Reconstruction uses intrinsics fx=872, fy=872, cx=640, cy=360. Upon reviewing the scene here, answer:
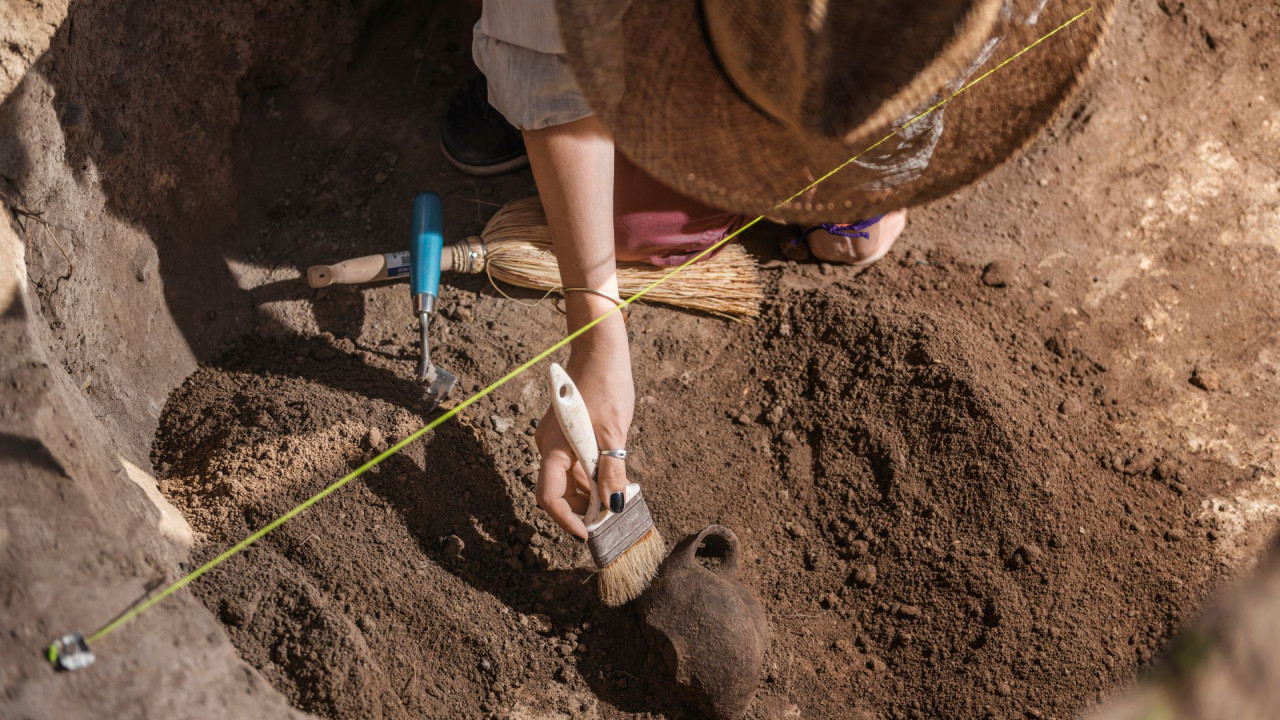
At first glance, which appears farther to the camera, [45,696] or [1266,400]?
[1266,400]

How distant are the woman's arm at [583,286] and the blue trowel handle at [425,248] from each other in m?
0.35

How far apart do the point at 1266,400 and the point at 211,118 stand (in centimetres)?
254

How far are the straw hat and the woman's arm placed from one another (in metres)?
0.41

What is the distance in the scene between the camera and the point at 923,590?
171 cm

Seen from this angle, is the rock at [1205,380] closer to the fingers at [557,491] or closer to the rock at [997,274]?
the rock at [997,274]

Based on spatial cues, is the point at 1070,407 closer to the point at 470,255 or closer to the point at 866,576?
the point at 866,576

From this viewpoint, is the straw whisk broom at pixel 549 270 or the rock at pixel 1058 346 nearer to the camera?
the rock at pixel 1058 346

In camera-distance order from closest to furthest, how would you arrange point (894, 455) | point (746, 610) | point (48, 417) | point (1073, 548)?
point (48, 417) < point (746, 610) < point (1073, 548) < point (894, 455)

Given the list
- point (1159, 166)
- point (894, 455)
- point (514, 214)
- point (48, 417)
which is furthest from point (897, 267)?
point (48, 417)

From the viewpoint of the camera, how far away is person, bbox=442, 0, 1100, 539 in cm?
109

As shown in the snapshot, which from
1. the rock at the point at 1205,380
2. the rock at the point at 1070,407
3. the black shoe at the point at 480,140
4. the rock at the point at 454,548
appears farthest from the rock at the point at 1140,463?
the black shoe at the point at 480,140

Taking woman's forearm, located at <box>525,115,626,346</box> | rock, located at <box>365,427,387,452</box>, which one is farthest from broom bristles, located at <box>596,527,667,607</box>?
rock, located at <box>365,427,387,452</box>

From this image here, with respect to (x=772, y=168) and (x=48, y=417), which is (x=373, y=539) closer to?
(x=48, y=417)

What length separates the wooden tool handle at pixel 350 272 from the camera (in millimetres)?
1977
